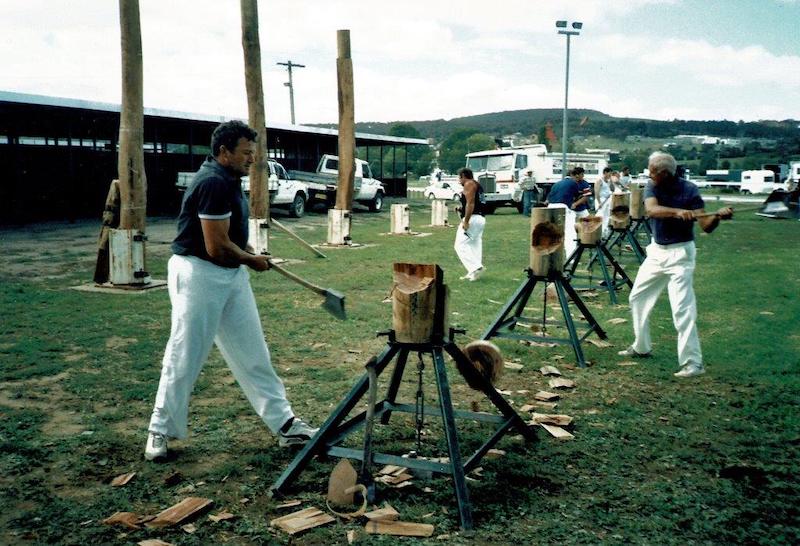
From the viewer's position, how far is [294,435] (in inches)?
178

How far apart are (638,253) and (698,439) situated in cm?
926

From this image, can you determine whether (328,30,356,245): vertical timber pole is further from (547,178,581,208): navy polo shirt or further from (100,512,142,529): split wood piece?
(100,512,142,529): split wood piece

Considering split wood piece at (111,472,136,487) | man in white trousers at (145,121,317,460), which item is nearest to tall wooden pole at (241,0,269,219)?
man in white trousers at (145,121,317,460)

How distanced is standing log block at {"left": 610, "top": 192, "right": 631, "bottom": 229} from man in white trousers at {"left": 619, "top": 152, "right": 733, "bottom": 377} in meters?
6.22

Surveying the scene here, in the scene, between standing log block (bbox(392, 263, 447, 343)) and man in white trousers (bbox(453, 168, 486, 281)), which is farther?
man in white trousers (bbox(453, 168, 486, 281))

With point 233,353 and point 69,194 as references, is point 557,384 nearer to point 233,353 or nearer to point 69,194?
point 233,353

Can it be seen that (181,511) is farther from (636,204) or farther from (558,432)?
(636,204)

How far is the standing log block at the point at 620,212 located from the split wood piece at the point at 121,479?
10375 mm

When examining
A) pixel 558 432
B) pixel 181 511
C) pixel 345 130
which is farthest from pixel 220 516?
pixel 345 130

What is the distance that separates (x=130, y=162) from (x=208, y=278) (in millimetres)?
6559

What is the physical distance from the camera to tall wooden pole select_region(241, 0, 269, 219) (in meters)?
13.1

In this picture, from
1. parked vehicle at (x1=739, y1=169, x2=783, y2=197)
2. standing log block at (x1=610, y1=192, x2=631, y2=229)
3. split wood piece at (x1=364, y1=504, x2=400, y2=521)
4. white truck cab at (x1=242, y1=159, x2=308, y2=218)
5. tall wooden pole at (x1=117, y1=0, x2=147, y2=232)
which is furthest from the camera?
parked vehicle at (x1=739, y1=169, x2=783, y2=197)

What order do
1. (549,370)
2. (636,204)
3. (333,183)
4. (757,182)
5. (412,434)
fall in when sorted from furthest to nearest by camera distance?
1. (757,182)
2. (333,183)
3. (636,204)
4. (549,370)
5. (412,434)

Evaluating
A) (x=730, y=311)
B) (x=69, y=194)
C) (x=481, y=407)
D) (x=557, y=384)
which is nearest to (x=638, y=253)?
(x=730, y=311)
